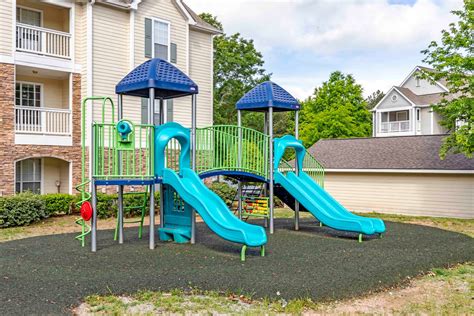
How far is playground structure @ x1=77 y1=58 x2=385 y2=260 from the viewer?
31.9 feet

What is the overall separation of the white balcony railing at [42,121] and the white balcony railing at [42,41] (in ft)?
6.57

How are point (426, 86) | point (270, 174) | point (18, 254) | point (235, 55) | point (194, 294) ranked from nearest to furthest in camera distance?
1. point (194, 294)
2. point (18, 254)
3. point (270, 174)
4. point (426, 86)
5. point (235, 55)

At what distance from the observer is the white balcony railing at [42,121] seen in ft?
55.2

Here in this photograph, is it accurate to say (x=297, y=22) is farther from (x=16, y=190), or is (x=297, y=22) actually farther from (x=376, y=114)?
(x=376, y=114)

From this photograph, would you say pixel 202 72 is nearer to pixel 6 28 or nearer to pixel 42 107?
pixel 42 107

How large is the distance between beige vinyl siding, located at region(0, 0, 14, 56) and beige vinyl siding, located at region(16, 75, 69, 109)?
2157 mm

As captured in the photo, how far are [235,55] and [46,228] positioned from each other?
2800cm

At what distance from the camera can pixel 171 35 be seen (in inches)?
830

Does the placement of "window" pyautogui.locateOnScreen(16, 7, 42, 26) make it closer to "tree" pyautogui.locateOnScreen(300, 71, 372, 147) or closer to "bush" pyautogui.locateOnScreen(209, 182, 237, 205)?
"bush" pyautogui.locateOnScreen(209, 182, 237, 205)

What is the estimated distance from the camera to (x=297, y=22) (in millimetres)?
19109

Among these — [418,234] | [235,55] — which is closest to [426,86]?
[235,55]

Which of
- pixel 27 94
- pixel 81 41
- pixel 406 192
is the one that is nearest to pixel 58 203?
pixel 27 94

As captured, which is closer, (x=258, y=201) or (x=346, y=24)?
(x=258, y=201)

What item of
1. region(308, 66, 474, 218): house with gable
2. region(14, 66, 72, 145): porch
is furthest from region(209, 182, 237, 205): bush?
region(14, 66, 72, 145): porch
